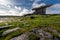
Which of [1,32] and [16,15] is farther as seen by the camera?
[16,15]

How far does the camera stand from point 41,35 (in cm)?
1420

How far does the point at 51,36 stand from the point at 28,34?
1.98m

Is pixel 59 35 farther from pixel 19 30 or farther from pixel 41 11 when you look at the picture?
pixel 41 11

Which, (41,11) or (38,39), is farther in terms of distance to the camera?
(41,11)

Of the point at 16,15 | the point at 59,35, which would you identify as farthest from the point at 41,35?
the point at 16,15

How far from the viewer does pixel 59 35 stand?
15.4 metres

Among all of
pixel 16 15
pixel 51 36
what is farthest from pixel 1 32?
pixel 16 15

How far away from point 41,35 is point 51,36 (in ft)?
2.95

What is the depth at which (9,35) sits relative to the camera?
614 inches

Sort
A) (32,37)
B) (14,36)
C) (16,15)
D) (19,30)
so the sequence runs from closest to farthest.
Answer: (32,37) → (14,36) → (19,30) → (16,15)

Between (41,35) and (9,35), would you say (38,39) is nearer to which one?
(41,35)

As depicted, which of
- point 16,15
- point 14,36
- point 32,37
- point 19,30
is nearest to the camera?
point 32,37

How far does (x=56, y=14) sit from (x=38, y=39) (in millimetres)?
12374

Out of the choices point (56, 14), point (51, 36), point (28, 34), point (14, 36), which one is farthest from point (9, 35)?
point (56, 14)
